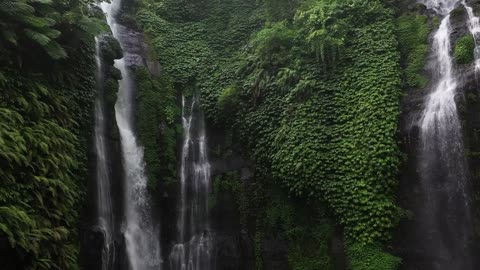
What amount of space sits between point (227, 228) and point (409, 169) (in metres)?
5.73

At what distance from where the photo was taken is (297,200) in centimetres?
1280

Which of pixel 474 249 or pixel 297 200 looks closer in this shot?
pixel 474 249

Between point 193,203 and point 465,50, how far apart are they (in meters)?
9.54

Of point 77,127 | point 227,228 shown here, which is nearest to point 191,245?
point 227,228

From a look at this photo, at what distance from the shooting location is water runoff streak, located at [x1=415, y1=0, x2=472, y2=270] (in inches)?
421

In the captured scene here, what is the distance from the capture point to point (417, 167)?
11.8 metres

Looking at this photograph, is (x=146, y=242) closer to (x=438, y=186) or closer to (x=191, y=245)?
(x=191, y=245)

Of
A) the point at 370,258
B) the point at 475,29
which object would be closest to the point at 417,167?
the point at 370,258

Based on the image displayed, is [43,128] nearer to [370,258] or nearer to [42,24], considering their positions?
[42,24]

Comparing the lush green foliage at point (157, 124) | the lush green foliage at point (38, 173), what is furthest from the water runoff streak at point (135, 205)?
the lush green foliage at point (38, 173)

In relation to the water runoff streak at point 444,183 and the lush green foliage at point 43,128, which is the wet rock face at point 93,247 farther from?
the water runoff streak at point 444,183

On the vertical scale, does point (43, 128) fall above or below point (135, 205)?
above

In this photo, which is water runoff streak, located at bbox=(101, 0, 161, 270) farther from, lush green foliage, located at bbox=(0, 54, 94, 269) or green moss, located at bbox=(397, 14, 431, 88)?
green moss, located at bbox=(397, 14, 431, 88)

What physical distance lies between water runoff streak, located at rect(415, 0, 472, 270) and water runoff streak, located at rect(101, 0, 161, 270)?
306 inches
